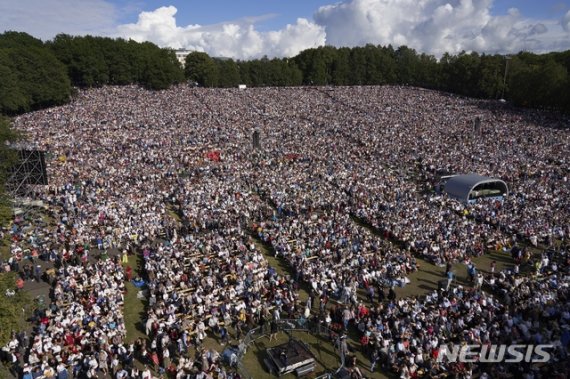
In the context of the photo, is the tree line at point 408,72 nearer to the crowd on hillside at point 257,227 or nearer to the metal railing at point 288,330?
the crowd on hillside at point 257,227

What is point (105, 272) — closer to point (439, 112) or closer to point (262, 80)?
point (439, 112)

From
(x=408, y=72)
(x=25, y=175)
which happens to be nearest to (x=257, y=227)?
(x=25, y=175)

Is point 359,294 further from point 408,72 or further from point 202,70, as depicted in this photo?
point 408,72

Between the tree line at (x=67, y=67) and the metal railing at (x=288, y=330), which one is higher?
the tree line at (x=67, y=67)

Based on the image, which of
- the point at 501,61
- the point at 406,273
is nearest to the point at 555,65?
the point at 501,61

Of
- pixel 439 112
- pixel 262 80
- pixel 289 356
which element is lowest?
pixel 289 356

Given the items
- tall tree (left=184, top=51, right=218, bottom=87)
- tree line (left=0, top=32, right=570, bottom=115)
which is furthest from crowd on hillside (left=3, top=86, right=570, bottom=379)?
tall tree (left=184, top=51, right=218, bottom=87)

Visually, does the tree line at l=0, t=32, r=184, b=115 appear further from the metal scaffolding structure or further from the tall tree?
the metal scaffolding structure

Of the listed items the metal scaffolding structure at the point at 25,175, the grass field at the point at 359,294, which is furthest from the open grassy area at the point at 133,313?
the metal scaffolding structure at the point at 25,175
